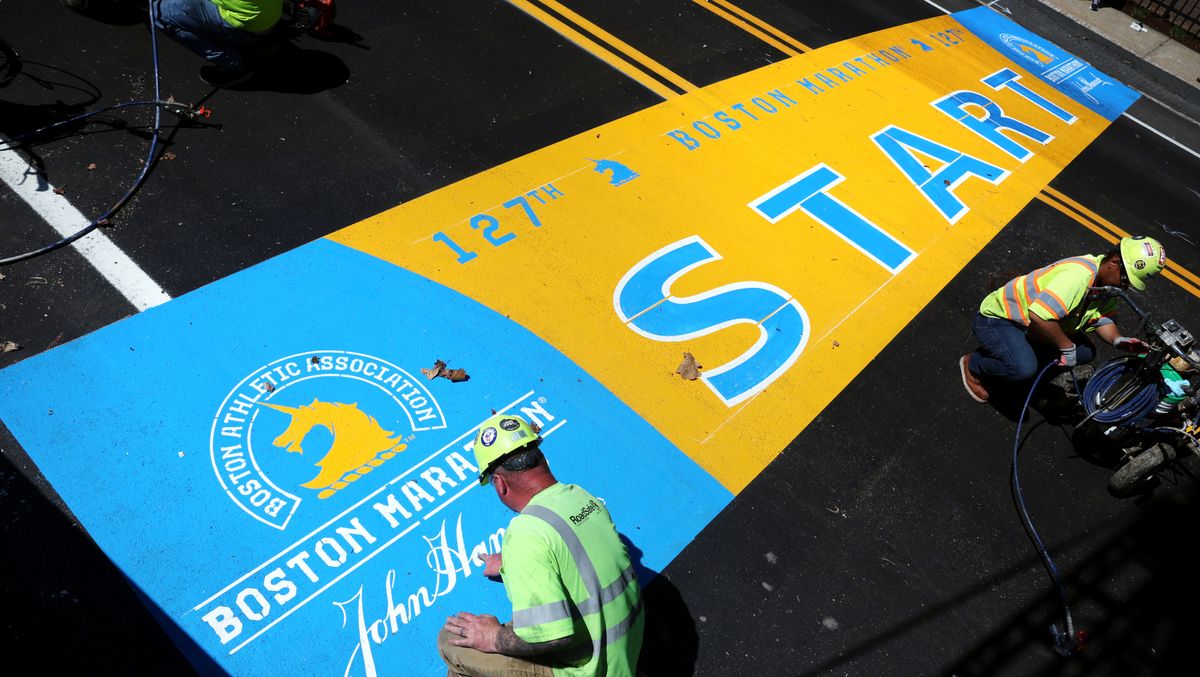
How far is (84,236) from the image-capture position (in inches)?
237

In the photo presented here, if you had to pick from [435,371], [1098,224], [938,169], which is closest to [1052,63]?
[1098,224]

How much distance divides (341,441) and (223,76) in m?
4.61

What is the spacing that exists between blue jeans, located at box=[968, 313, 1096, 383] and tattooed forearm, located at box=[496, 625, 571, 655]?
483 cm

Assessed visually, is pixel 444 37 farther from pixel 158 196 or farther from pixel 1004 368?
pixel 1004 368

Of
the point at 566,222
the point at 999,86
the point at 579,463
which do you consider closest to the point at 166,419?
the point at 579,463

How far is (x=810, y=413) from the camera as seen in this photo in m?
6.38

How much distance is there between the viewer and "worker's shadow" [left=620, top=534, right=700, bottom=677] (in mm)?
4676

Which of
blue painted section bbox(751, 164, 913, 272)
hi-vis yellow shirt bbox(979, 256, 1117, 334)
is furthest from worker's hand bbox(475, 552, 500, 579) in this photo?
blue painted section bbox(751, 164, 913, 272)

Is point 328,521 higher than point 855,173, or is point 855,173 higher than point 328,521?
point 855,173

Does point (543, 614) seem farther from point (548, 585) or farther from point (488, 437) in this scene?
point (488, 437)

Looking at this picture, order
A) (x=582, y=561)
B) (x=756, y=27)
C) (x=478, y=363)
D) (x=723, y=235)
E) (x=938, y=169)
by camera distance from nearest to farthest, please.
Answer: (x=582, y=561), (x=478, y=363), (x=723, y=235), (x=938, y=169), (x=756, y=27)

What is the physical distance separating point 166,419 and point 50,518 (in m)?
0.84

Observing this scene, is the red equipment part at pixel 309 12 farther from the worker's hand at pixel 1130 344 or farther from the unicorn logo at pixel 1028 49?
the unicorn logo at pixel 1028 49

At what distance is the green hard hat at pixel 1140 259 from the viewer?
229 inches
